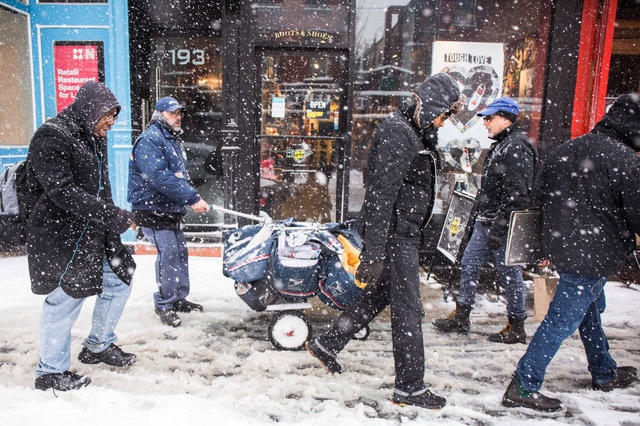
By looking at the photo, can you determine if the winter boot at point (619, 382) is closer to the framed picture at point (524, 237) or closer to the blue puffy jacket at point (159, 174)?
the framed picture at point (524, 237)

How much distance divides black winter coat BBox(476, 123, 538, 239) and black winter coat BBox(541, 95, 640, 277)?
89 centimetres

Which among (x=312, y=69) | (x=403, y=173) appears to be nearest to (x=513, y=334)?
(x=403, y=173)

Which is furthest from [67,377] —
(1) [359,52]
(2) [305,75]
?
(1) [359,52]

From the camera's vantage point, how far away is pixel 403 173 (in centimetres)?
302

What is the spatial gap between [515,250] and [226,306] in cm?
315

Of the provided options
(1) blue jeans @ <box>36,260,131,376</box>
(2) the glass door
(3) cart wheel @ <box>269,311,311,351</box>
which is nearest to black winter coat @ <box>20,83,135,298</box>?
(1) blue jeans @ <box>36,260,131,376</box>

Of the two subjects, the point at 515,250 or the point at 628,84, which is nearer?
the point at 515,250

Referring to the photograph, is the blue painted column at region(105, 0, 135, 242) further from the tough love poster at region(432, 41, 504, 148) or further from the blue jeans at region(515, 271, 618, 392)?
the blue jeans at region(515, 271, 618, 392)

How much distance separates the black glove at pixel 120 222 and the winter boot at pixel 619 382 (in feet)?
12.0

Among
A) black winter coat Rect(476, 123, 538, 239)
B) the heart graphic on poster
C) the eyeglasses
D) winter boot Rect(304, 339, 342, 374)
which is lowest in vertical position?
winter boot Rect(304, 339, 342, 374)

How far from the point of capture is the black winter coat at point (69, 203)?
9.92 ft

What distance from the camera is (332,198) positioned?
24.3ft

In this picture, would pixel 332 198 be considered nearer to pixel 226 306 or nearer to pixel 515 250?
pixel 226 306

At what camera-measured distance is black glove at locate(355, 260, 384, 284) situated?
3.11 meters
